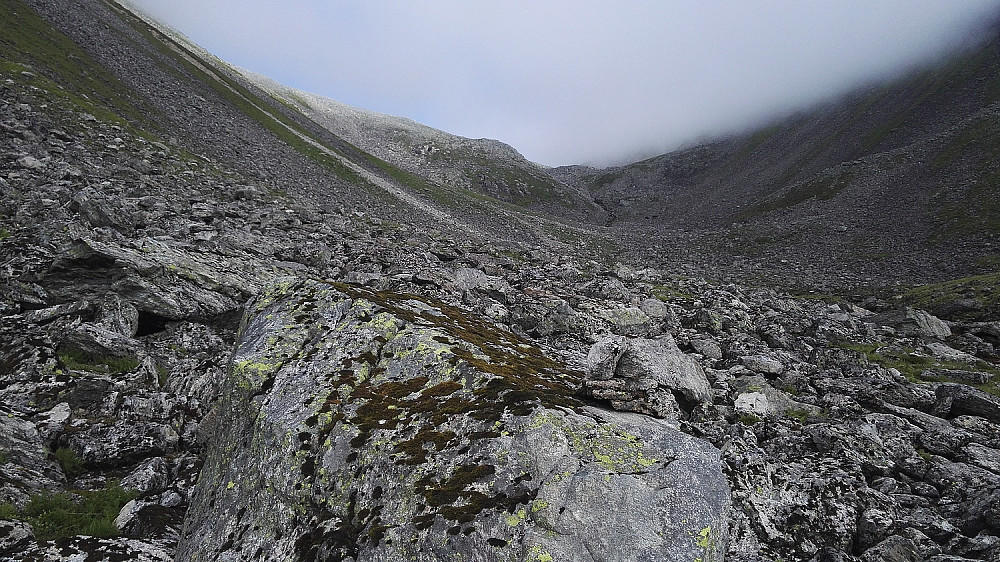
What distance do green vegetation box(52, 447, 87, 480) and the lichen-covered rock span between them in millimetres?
3477

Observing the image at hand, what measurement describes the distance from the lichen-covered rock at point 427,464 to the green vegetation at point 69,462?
11.4ft

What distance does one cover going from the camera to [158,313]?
619 inches

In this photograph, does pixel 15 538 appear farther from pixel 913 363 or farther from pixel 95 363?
pixel 913 363

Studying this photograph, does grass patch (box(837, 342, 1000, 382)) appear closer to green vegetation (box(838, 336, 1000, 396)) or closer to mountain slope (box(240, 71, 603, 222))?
green vegetation (box(838, 336, 1000, 396))

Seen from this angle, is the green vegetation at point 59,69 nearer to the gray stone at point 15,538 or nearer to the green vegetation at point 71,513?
the green vegetation at point 71,513

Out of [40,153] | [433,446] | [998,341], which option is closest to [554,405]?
[433,446]

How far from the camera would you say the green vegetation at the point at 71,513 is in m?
8.05

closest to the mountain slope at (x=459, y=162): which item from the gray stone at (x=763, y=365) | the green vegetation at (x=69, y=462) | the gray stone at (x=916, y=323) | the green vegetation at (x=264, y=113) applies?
the green vegetation at (x=264, y=113)

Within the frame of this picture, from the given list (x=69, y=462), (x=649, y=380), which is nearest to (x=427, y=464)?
(x=649, y=380)

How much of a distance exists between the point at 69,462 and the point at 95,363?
4.35 meters

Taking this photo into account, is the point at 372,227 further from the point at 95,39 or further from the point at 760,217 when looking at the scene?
the point at 760,217

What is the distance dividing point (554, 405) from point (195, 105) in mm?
81344

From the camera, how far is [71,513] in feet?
28.2

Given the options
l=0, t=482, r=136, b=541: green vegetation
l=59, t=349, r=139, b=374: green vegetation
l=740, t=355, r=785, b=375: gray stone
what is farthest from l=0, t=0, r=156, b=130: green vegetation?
l=740, t=355, r=785, b=375: gray stone
